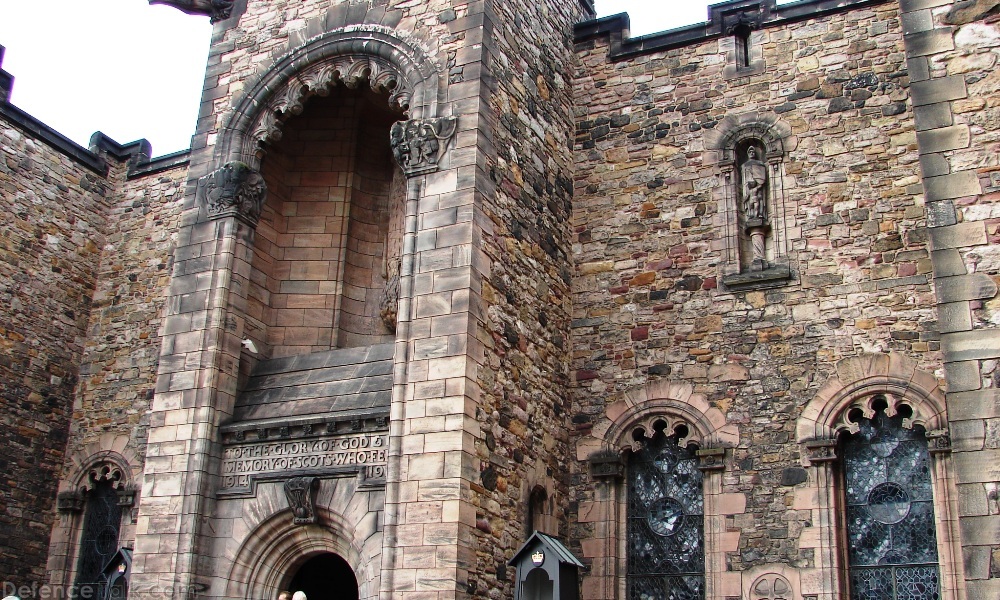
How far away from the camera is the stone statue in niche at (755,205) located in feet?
39.5

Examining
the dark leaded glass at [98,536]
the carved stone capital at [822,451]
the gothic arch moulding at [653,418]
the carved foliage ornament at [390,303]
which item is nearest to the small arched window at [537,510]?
the gothic arch moulding at [653,418]

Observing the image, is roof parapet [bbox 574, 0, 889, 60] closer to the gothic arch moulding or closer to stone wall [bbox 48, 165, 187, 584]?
the gothic arch moulding

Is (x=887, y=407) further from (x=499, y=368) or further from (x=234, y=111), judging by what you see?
(x=234, y=111)

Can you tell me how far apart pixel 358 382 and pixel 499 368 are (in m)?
1.66

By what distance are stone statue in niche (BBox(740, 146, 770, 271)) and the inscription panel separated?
4.60 m

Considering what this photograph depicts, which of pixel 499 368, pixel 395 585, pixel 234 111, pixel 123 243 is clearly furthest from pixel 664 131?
pixel 123 243

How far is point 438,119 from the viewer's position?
11383mm

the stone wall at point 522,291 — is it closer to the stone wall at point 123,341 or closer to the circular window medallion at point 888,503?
the circular window medallion at point 888,503

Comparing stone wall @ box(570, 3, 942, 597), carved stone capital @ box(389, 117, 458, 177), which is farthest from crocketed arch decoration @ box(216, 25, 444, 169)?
stone wall @ box(570, 3, 942, 597)

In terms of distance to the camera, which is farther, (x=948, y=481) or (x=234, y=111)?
(x=234, y=111)

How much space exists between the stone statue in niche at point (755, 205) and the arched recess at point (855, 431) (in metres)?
1.57

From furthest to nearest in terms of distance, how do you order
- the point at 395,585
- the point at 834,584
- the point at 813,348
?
the point at 813,348 < the point at 834,584 < the point at 395,585

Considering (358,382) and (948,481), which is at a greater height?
(358,382)

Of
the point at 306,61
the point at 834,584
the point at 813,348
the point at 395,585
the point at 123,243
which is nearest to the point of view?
the point at 395,585
